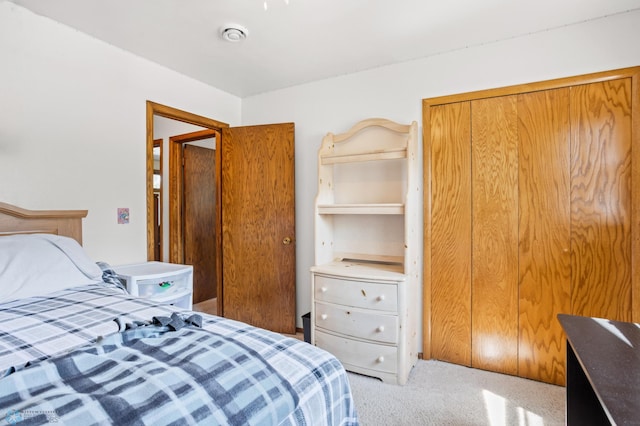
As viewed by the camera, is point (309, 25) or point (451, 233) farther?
point (451, 233)

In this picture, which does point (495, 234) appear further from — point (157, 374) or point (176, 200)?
point (176, 200)

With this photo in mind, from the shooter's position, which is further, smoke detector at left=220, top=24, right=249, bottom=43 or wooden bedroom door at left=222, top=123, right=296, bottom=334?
wooden bedroom door at left=222, top=123, right=296, bottom=334

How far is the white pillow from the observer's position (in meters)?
1.42

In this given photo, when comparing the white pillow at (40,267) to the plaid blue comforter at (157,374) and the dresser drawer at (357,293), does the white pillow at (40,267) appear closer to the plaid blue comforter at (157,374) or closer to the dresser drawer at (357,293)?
the plaid blue comforter at (157,374)

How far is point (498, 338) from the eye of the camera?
7.77 feet

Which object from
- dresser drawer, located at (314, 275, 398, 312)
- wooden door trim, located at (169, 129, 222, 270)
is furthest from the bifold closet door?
wooden door trim, located at (169, 129, 222, 270)

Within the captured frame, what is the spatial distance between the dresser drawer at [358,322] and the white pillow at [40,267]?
4.86 ft

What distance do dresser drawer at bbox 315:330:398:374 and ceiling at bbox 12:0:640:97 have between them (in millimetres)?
2176

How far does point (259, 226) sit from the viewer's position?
10.5ft

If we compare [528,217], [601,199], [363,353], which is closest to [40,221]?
[363,353]

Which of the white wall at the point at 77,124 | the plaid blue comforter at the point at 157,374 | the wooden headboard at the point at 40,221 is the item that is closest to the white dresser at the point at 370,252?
the plaid blue comforter at the point at 157,374

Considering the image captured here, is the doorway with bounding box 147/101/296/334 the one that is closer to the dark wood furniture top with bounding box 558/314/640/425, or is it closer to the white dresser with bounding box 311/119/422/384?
the white dresser with bounding box 311/119/422/384

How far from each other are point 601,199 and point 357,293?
66.8 inches

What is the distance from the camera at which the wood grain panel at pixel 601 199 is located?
80.4 inches
